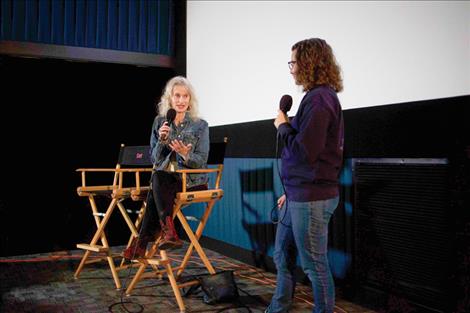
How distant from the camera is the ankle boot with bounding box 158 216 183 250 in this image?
279 centimetres

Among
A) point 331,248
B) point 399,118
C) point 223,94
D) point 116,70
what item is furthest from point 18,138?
point 399,118

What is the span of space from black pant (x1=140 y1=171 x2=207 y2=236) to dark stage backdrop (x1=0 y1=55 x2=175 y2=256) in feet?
6.55

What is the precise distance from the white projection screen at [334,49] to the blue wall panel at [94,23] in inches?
13.8

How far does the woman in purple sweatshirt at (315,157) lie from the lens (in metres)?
2.05

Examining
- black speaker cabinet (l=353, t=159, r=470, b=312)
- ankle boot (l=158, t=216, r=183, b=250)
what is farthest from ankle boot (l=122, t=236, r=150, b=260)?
black speaker cabinet (l=353, t=159, r=470, b=312)

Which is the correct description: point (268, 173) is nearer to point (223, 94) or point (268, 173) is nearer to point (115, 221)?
point (223, 94)

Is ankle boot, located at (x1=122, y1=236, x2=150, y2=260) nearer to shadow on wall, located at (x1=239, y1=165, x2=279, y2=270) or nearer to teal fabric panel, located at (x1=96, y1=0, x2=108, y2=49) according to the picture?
shadow on wall, located at (x1=239, y1=165, x2=279, y2=270)

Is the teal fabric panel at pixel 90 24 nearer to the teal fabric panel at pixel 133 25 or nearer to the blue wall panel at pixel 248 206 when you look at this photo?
the teal fabric panel at pixel 133 25

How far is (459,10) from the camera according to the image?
232 cm

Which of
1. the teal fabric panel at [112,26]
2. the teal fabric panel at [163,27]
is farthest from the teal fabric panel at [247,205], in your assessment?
the teal fabric panel at [112,26]

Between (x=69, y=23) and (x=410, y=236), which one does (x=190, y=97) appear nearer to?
(x=410, y=236)

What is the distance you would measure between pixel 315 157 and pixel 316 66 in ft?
1.46

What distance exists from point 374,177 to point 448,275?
689 millimetres

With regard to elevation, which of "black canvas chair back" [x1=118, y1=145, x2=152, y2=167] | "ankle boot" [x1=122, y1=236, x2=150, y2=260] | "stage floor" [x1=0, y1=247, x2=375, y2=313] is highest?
"black canvas chair back" [x1=118, y1=145, x2=152, y2=167]
